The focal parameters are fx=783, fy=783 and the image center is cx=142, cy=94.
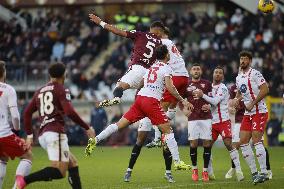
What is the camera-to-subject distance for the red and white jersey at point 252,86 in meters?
15.7

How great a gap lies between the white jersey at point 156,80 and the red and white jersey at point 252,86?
1.65 metres

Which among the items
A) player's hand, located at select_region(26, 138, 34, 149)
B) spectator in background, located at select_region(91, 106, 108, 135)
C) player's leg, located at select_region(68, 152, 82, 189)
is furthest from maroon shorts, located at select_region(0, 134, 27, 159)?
spectator in background, located at select_region(91, 106, 108, 135)

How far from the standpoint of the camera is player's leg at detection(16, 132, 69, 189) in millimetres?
11812

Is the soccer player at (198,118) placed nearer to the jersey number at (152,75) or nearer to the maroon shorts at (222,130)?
the maroon shorts at (222,130)

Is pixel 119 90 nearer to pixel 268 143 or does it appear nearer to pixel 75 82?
pixel 268 143

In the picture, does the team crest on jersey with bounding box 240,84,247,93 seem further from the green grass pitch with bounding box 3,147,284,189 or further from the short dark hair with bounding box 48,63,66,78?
the short dark hair with bounding box 48,63,66,78

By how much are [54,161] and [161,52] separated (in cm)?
416

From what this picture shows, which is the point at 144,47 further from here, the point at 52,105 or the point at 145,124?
the point at 52,105

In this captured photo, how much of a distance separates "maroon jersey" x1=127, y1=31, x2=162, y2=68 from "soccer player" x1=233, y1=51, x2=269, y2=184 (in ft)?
6.27

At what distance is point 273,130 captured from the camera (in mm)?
30484

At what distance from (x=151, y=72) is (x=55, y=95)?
3.86m

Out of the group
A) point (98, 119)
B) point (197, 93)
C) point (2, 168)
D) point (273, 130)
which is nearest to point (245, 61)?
point (197, 93)

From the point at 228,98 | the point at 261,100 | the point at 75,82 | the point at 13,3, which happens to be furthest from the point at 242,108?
the point at 13,3

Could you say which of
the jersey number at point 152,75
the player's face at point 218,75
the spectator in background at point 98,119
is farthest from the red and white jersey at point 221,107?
the spectator in background at point 98,119
